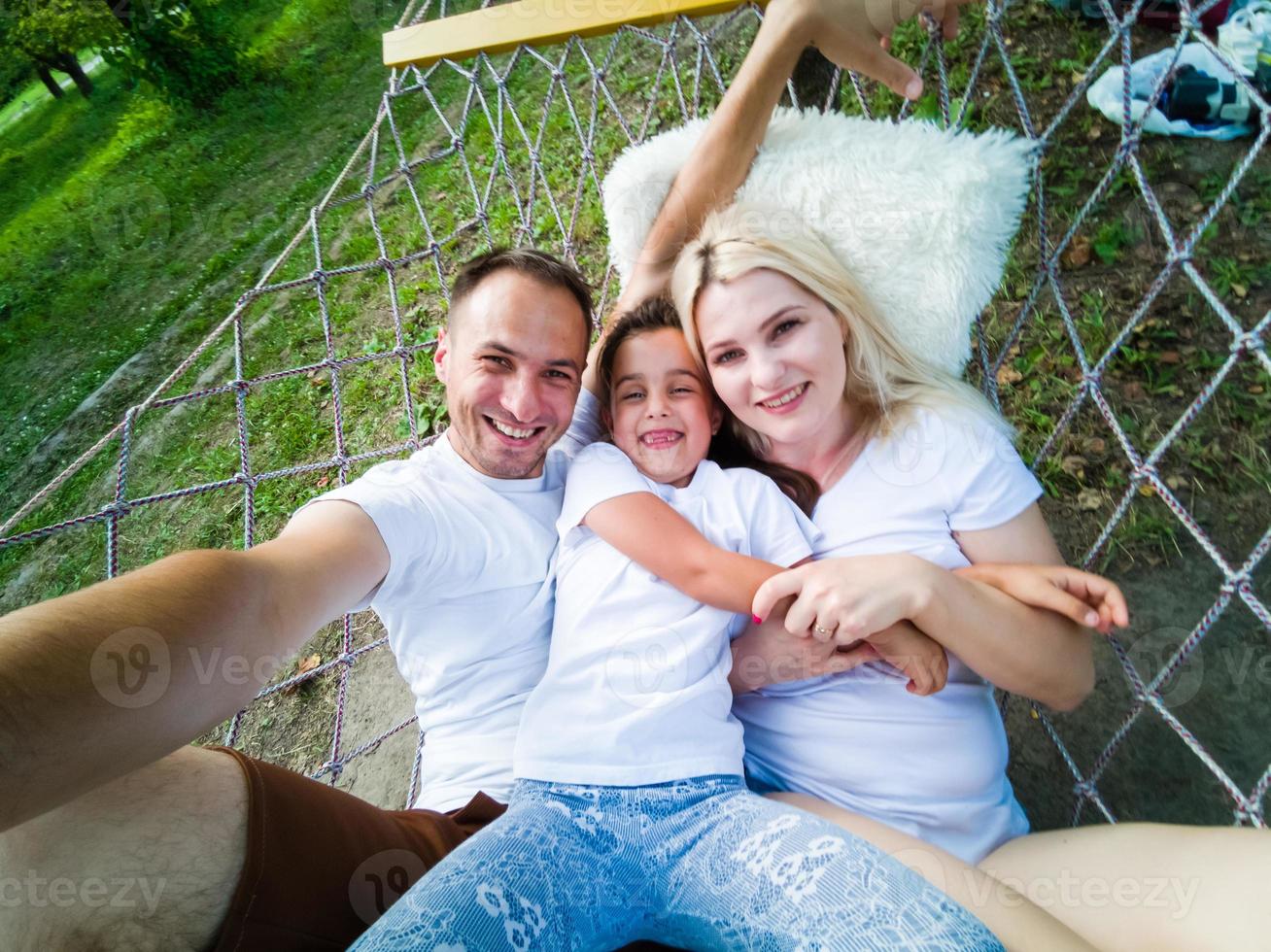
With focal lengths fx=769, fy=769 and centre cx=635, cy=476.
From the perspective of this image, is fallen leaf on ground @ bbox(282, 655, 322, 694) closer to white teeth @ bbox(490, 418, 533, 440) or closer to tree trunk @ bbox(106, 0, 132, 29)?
white teeth @ bbox(490, 418, 533, 440)

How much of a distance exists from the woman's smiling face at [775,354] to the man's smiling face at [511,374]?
0.25 metres

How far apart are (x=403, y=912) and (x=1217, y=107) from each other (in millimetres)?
2489

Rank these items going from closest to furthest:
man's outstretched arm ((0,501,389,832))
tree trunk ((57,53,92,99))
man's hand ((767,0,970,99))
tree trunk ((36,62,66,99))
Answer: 1. man's outstretched arm ((0,501,389,832))
2. man's hand ((767,0,970,99))
3. tree trunk ((57,53,92,99))
4. tree trunk ((36,62,66,99))

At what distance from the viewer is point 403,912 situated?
0.82 meters

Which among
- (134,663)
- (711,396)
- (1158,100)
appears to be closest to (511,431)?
(711,396)

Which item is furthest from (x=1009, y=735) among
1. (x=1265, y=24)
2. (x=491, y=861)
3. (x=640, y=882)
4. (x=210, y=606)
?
(x=1265, y=24)

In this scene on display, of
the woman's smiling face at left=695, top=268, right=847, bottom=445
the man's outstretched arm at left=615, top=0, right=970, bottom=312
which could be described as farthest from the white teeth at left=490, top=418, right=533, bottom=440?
the man's outstretched arm at left=615, top=0, right=970, bottom=312

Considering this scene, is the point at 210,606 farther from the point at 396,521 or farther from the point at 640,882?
the point at 640,882

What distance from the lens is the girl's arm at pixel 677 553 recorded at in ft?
3.50

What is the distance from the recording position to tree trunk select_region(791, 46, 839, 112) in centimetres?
182

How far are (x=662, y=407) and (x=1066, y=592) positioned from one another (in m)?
0.64

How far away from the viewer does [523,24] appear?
172 cm

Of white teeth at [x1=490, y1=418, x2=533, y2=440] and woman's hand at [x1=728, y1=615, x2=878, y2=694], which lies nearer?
woman's hand at [x1=728, y1=615, x2=878, y2=694]

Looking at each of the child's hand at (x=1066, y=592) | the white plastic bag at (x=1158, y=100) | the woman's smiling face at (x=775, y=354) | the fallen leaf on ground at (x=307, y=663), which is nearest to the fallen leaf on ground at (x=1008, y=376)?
the white plastic bag at (x=1158, y=100)
